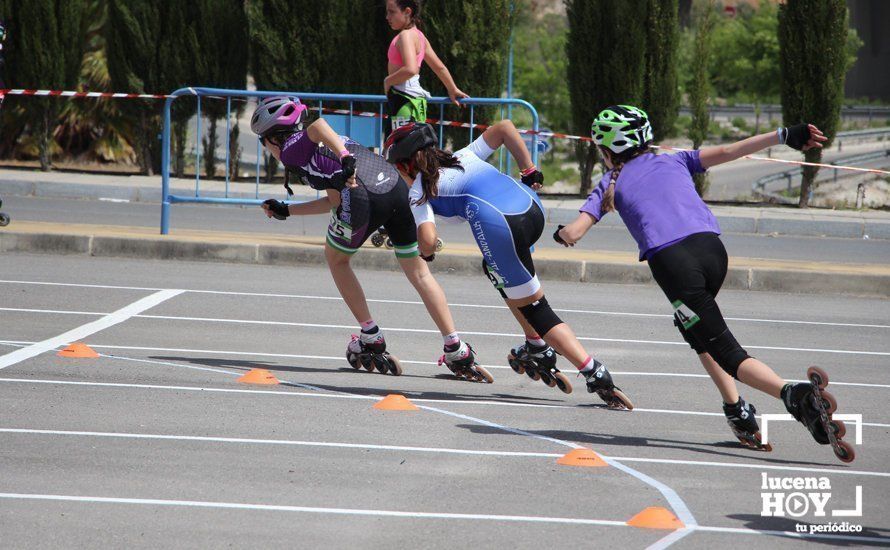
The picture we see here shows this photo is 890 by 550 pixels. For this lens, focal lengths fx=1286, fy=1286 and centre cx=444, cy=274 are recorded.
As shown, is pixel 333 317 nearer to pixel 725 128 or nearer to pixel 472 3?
pixel 472 3

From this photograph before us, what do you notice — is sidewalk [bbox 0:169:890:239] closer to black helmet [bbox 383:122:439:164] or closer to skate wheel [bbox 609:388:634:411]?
black helmet [bbox 383:122:439:164]

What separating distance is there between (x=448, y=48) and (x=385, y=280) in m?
9.27

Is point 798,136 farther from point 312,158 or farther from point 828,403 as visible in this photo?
point 312,158

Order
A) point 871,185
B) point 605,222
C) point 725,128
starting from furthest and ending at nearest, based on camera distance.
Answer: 1. point 725,128
2. point 871,185
3. point 605,222

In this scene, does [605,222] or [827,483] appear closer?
[827,483]

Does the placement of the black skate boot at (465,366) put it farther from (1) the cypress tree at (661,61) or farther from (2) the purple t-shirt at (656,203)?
(1) the cypress tree at (661,61)

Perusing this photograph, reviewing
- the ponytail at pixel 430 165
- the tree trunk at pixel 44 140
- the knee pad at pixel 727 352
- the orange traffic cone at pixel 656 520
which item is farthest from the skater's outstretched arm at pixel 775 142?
the tree trunk at pixel 44 140

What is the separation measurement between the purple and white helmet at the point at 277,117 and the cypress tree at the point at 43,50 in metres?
14.6

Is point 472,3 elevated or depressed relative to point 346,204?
elevated

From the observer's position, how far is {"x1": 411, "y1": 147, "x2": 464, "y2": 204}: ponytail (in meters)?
7.32

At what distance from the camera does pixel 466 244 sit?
14.7m

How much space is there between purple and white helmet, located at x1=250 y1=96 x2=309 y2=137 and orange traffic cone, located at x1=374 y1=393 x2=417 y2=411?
6.14 ft

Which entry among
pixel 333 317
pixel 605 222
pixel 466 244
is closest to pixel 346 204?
pixel 333 317

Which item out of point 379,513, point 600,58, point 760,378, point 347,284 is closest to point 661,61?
point 600,58
